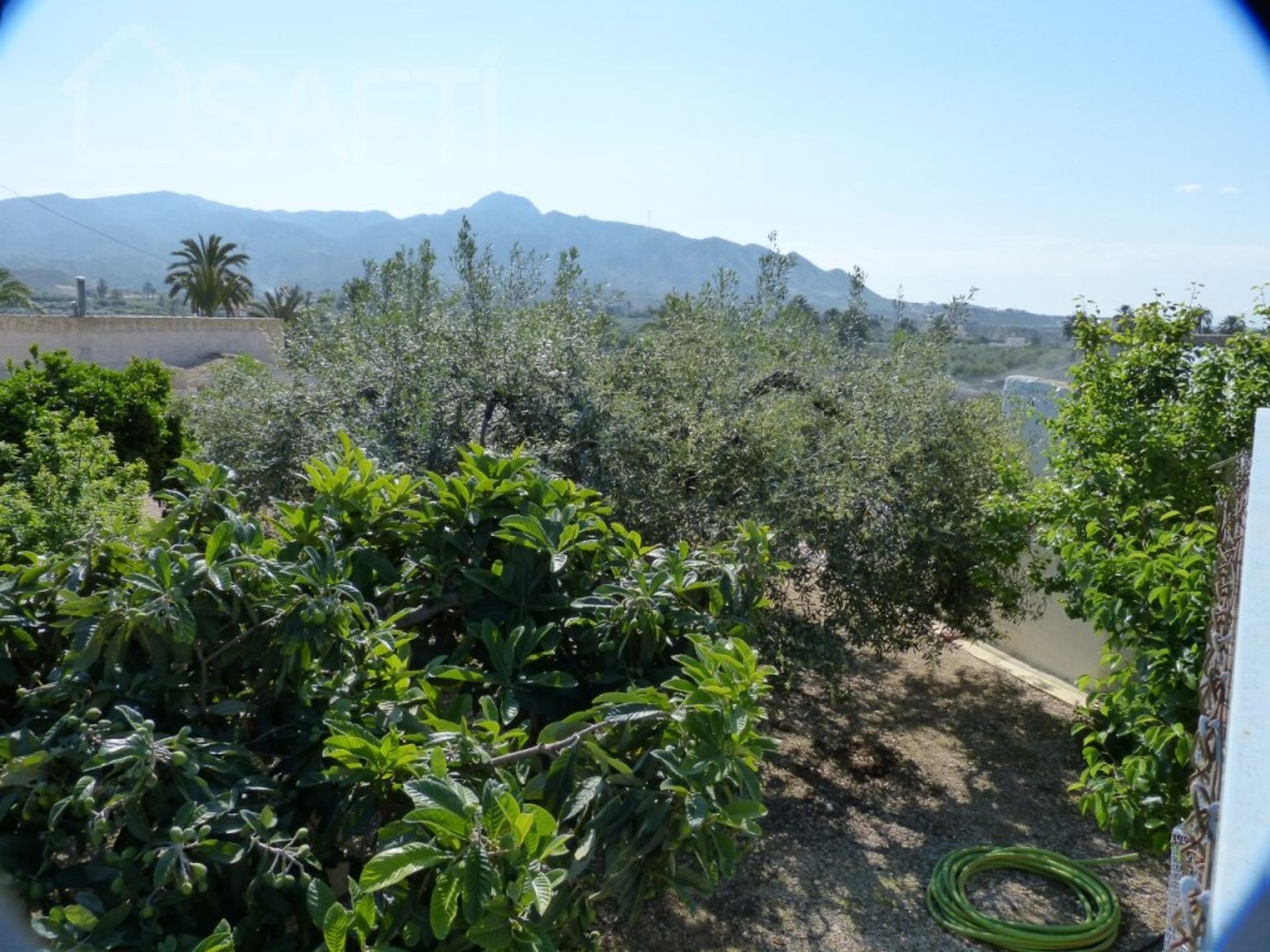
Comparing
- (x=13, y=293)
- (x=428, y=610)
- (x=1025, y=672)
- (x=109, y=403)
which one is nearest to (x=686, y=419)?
(x=428, y=610)

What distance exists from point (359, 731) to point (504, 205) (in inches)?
5177

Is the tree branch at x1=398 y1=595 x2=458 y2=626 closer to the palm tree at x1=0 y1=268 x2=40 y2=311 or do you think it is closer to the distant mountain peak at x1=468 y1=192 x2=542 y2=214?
the palm tree at x1=0 y1=268 x2=40 y2=311

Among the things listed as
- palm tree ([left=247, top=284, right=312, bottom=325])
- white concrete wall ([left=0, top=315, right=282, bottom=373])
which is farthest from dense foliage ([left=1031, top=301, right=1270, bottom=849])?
palm tree ([left=247, top=284, right=312, bottom=325])

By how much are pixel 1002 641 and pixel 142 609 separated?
25.3 feet

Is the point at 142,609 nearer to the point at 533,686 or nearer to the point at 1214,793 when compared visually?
the point at 533,686

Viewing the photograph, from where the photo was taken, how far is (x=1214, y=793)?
1.49 meters

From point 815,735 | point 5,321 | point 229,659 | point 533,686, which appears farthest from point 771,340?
point 5,321

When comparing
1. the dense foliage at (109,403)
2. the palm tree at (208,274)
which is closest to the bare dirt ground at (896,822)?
the dense foliage at (109,403)

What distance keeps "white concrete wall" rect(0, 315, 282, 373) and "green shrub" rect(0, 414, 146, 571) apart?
36.3ft

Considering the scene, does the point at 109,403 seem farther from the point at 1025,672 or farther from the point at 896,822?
the point at 1025,672

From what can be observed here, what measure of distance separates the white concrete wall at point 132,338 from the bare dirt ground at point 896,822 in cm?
1196

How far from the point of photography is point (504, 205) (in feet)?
420

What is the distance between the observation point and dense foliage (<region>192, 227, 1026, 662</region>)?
541 centimetres

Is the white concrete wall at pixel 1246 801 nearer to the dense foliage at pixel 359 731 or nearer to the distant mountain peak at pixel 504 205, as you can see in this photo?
the dense foliage at pixel 359 731
